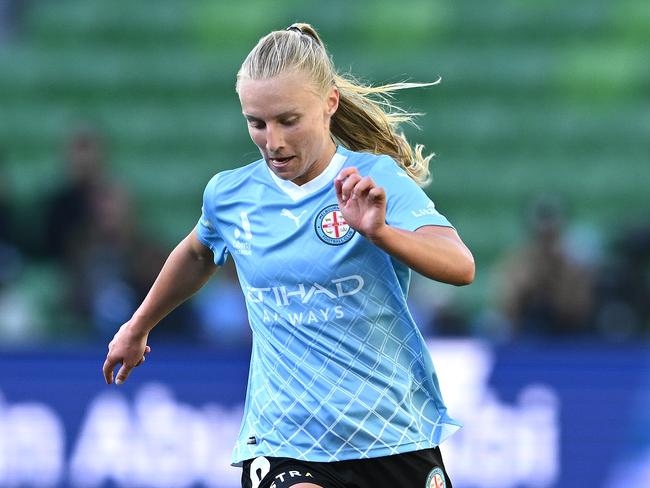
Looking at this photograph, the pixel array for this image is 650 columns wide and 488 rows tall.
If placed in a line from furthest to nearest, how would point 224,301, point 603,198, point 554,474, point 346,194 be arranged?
point 603,198 → point 224,301 → point 554,474 → point 346,194

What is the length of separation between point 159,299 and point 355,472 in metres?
0.86

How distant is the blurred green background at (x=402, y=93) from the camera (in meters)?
11.3

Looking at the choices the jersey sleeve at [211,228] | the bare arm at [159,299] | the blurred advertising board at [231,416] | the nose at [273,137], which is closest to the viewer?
the nose at [273,137]

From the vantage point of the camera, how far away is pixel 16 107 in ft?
39.7

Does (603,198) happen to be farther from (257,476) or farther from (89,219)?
(257,476)

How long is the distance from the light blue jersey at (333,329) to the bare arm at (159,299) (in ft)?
1.03

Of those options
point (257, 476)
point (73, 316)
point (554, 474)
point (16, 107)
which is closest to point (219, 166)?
point (16, 107)

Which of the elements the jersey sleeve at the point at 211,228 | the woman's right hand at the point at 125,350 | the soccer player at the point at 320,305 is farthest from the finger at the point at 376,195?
the woman's right hand at the point at 125,350

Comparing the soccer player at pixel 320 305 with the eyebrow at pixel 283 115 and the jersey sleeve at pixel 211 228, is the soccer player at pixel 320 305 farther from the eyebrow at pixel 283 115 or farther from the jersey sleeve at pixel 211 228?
the jersey sleeve at pixel 211 228

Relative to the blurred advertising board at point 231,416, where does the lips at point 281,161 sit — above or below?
above

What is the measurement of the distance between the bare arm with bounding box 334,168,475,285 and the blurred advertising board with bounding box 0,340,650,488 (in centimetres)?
368

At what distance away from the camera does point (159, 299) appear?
4.16 meters

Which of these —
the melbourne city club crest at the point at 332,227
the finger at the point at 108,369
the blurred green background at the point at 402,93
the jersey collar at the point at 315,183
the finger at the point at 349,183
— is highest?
the blurred green background at the point at 402,93

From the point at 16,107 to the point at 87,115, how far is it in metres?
0.77
